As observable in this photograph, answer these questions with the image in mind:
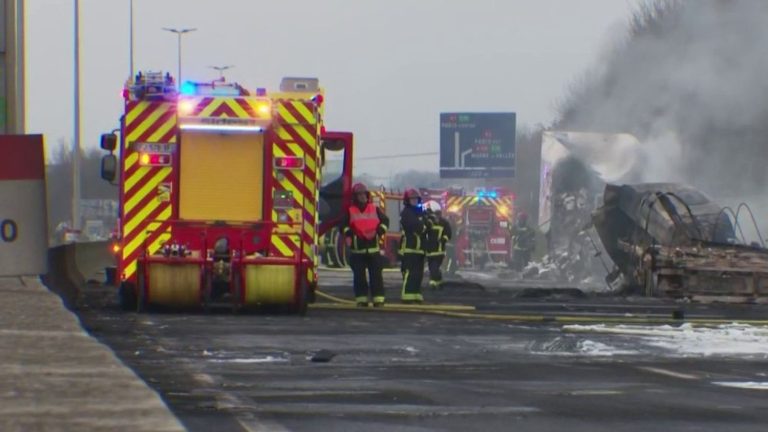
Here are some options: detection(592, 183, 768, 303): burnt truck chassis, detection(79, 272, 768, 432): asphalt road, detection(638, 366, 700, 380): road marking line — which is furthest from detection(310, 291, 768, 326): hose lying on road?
detection(638, 366, 700, 380): road marking line

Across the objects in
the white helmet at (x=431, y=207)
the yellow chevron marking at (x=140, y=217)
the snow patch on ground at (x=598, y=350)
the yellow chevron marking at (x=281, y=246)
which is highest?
the yellow chevron marking at (x=140, y=217)

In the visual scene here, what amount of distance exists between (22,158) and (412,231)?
8697 millimetres

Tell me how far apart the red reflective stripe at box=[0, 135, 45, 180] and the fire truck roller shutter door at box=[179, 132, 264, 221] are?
13.9 ft

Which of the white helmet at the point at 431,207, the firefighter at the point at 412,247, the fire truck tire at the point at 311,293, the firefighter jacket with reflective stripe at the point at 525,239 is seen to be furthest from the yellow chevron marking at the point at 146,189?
the firefighter jacket with reflective stripe at the point at 525,239

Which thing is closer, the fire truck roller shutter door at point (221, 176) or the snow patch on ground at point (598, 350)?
the snow patch on ground at point (598, 350)

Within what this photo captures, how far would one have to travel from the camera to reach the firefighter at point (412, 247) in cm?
2047

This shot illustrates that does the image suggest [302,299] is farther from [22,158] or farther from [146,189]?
[22,158]

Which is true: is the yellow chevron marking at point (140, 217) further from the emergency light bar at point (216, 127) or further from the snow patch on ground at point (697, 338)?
the snow patch on ground at point (697, 338)

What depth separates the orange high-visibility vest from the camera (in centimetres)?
1906

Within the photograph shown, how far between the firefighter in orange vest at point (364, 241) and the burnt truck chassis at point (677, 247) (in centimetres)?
529

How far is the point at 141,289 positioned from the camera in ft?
55.7

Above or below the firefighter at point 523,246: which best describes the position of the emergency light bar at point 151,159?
above

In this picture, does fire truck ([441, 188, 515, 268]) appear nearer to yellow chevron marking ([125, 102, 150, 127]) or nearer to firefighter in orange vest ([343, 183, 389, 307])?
firefighter in orange vest ([343, 183, 389, 307])

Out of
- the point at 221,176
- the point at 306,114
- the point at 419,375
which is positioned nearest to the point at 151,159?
the point at 221,176
